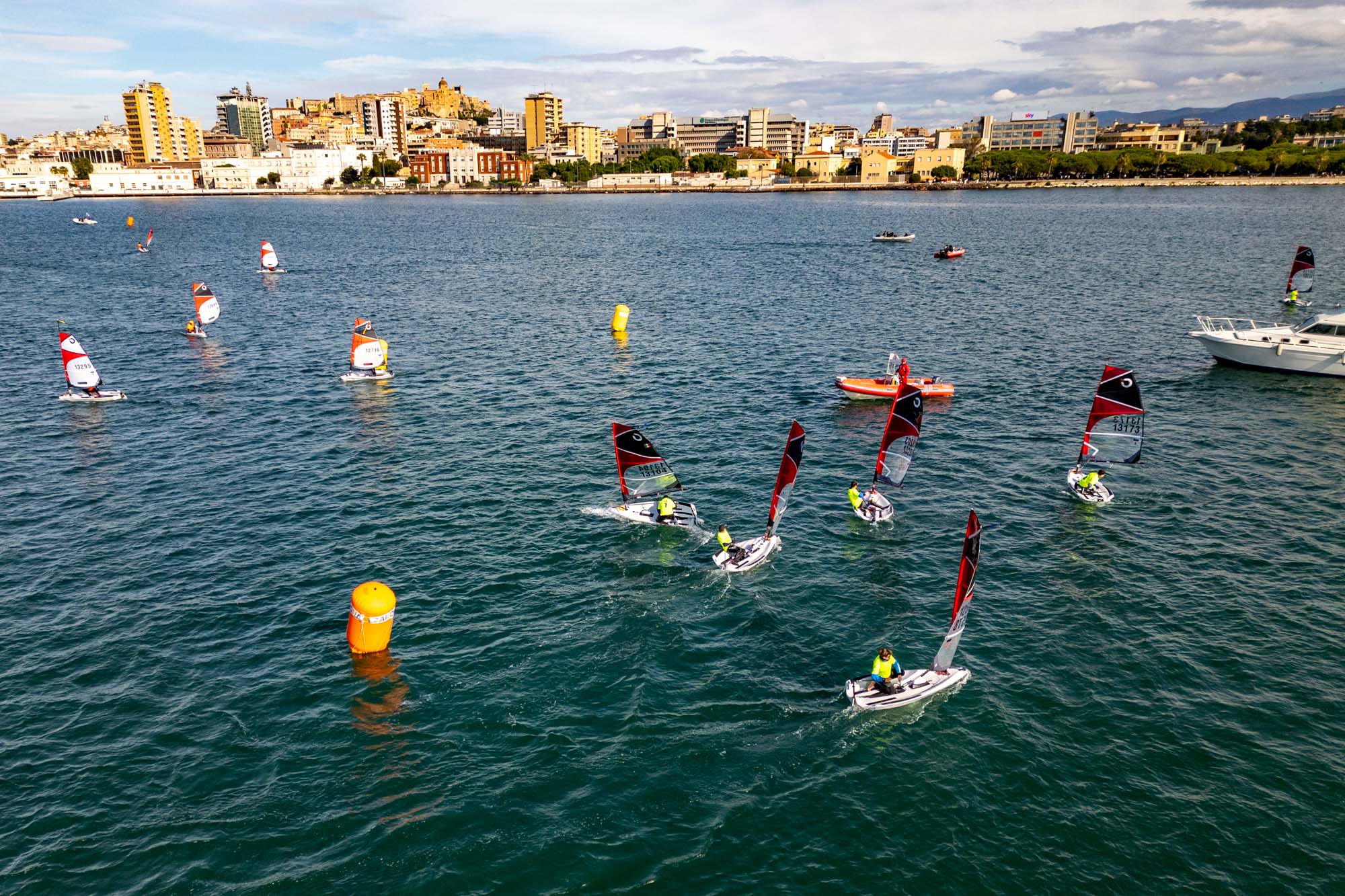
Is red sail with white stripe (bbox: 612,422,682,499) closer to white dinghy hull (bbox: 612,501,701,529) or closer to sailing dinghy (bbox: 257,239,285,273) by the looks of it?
white dinghy hull (bbox: 612,501,701,529)

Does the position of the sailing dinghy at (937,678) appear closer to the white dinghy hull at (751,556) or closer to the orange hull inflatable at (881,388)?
the white dinghy hull at (751,556)

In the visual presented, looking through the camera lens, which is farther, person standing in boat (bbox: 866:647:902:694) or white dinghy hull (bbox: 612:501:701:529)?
white dinghy hull (bbox: 612:501:701:529)

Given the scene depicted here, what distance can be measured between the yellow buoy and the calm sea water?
77 cm

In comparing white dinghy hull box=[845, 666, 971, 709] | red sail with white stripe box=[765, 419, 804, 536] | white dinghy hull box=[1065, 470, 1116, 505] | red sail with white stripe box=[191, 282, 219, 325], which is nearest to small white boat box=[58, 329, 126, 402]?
red sail with white stripe box=[191, 282, 219, 325]

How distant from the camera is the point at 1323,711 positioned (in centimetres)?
2652

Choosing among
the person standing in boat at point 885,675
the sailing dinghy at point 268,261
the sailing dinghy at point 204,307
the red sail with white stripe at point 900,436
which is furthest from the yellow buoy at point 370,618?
the sailing dinghy at point 268,261

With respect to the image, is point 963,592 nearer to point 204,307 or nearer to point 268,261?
point 204,307

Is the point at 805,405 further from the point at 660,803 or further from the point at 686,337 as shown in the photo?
the point at 660,803

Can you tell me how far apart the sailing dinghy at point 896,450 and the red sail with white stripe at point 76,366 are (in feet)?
182

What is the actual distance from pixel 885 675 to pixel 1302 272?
304ft

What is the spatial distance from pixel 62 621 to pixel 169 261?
131864 millimetres

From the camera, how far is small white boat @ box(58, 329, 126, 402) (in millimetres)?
57062

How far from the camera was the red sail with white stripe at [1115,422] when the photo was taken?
137 feet

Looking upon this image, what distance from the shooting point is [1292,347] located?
2491 inches
